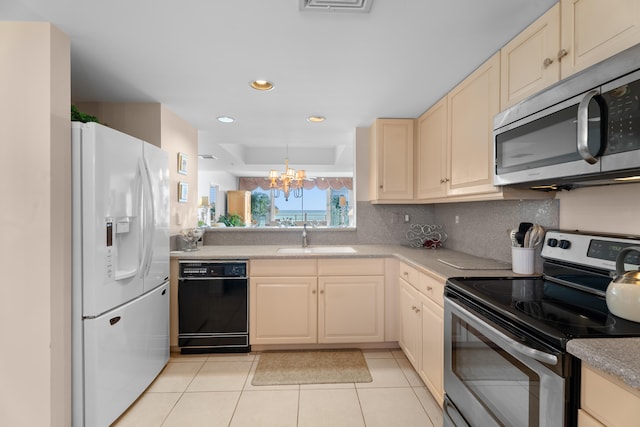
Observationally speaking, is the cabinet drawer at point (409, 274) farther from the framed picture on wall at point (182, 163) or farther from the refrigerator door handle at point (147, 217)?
the framed picture on wall at point (182, 163)

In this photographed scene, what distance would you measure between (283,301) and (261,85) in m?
1.79

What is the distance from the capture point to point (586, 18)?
3.96 ft

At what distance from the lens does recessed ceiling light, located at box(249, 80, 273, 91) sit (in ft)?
7.23

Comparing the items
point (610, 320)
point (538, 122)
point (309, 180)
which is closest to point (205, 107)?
point (538, 122)

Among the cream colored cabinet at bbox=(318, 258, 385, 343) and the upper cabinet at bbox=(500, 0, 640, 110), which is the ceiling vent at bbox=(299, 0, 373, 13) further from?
the cream colored cabinet at bbox=(318, 258, 385, 343)

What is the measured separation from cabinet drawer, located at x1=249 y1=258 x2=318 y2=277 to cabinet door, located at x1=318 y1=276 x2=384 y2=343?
0.14 metres

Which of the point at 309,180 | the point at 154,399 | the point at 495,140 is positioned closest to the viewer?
the point at 495,140

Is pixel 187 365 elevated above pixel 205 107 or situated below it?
below

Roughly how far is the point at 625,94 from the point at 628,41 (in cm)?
25

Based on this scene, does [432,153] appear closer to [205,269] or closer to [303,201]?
[205,269]

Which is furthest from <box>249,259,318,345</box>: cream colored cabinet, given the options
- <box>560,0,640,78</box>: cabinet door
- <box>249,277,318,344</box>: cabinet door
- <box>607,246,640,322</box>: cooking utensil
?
<box>560,0,640,78</box>: cabinet door

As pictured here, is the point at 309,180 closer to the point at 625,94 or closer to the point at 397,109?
the point at 397,109
